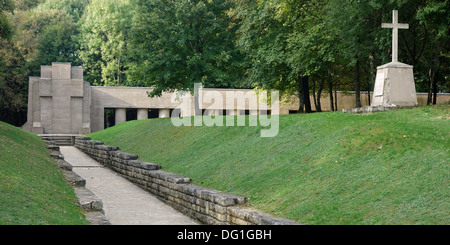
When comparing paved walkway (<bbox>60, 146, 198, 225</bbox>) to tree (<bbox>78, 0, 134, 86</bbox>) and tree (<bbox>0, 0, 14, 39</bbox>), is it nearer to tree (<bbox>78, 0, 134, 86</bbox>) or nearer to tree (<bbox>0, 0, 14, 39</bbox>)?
tree (<bbox>0, 0, 14, 39</bbox>)

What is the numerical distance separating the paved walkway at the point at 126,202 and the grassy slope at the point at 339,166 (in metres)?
1.41

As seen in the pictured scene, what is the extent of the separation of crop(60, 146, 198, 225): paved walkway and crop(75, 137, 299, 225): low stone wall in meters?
0.26

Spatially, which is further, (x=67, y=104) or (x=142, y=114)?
(x=142, y=114)

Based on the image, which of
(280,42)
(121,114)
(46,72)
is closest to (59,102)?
(46,72)

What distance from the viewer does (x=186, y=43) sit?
106 ft

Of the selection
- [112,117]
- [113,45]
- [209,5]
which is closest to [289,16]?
[209,5]

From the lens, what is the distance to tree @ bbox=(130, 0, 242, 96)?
3082 cm

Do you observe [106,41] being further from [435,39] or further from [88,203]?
[88,203]

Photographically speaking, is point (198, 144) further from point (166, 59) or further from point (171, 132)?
point (166, 59)

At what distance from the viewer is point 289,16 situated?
25859mm

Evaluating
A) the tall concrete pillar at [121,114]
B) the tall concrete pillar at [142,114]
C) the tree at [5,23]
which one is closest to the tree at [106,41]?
the tall concrete pillar at [121,114]

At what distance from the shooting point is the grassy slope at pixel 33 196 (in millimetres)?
8719

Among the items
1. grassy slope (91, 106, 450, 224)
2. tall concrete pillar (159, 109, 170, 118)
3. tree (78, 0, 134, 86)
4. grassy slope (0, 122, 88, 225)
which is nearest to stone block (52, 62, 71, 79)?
tree (78, 0, 134, 86)

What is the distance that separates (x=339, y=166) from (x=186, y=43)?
21.8m
